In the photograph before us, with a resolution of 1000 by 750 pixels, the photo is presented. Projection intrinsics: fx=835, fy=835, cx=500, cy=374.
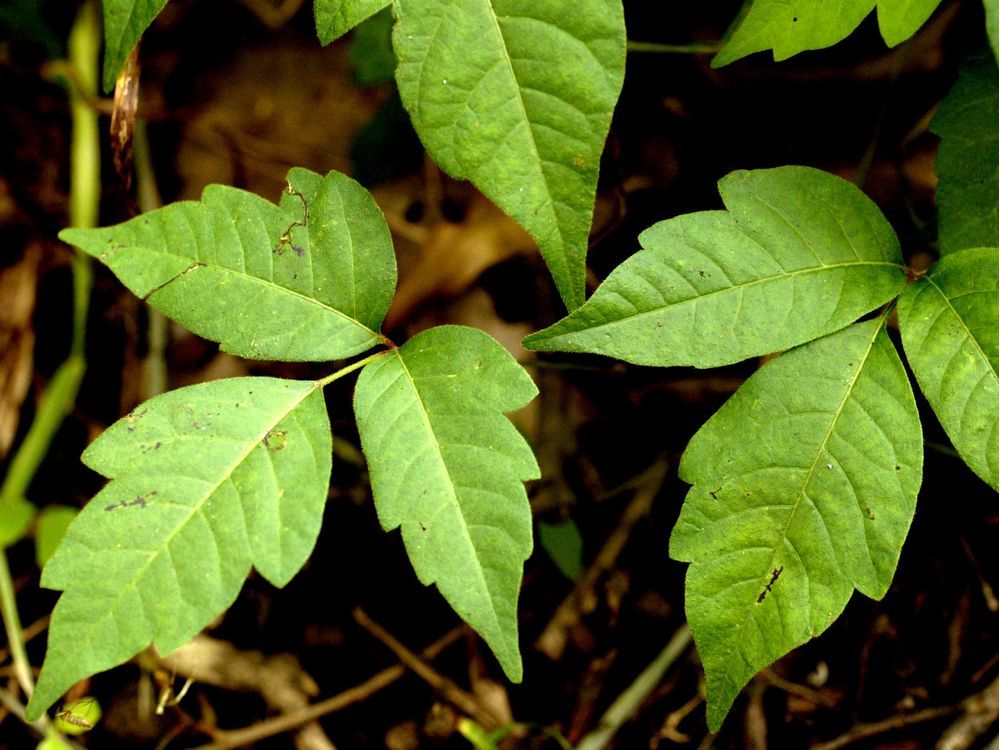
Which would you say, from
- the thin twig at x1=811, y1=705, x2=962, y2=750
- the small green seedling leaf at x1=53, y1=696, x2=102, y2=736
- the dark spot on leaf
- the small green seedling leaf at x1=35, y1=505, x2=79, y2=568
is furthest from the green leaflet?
the small green seedling leaf at x1=35, y1=505, x2=79, y2=568

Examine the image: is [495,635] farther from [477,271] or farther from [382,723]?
[477,271]

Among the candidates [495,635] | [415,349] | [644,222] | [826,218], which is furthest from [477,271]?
[495,635]

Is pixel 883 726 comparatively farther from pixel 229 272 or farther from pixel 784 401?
pixel 229 272

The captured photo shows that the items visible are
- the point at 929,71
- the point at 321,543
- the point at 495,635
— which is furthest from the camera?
the point at 321,543

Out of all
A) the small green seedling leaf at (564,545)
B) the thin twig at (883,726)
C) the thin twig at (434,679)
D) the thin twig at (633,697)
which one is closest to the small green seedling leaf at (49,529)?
the thin twig at (434,679)

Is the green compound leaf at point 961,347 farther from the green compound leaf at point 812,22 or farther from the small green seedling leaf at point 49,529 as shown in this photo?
the small green seedling leaf at point 49,529

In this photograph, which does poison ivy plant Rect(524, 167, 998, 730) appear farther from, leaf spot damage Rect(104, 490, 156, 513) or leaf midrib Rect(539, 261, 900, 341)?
leaf spot damage Rect(104, 490, 156, 513)
